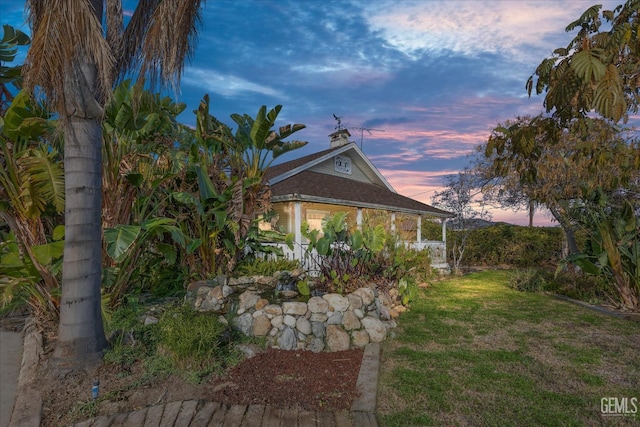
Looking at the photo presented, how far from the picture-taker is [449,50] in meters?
6.63

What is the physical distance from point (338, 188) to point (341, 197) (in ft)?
5.22

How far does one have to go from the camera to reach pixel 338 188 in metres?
16.0

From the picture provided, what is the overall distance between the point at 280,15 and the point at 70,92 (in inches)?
170

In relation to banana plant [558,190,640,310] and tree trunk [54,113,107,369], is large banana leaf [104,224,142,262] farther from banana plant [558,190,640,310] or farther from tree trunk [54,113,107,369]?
banana plant [558,190,640,310]

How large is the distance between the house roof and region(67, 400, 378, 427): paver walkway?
29.9 ft

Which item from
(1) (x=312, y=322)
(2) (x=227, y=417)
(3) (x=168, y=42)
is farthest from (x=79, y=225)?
(1) (x=312, y=322)

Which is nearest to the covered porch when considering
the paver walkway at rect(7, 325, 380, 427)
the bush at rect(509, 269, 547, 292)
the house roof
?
the house roof

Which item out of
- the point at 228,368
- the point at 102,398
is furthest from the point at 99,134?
the point at 228,368

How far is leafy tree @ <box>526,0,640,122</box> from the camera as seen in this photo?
6.45ft

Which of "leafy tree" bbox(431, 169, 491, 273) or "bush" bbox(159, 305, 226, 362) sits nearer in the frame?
"bush" bbox(159, 305, 226, 362)

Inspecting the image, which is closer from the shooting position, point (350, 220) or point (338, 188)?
point (350, 220)

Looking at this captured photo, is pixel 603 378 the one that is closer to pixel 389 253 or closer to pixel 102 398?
pixel 389 253

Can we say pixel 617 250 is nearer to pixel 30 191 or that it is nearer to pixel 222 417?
pixel 222 417

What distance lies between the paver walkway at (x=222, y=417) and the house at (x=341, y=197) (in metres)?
7.24
